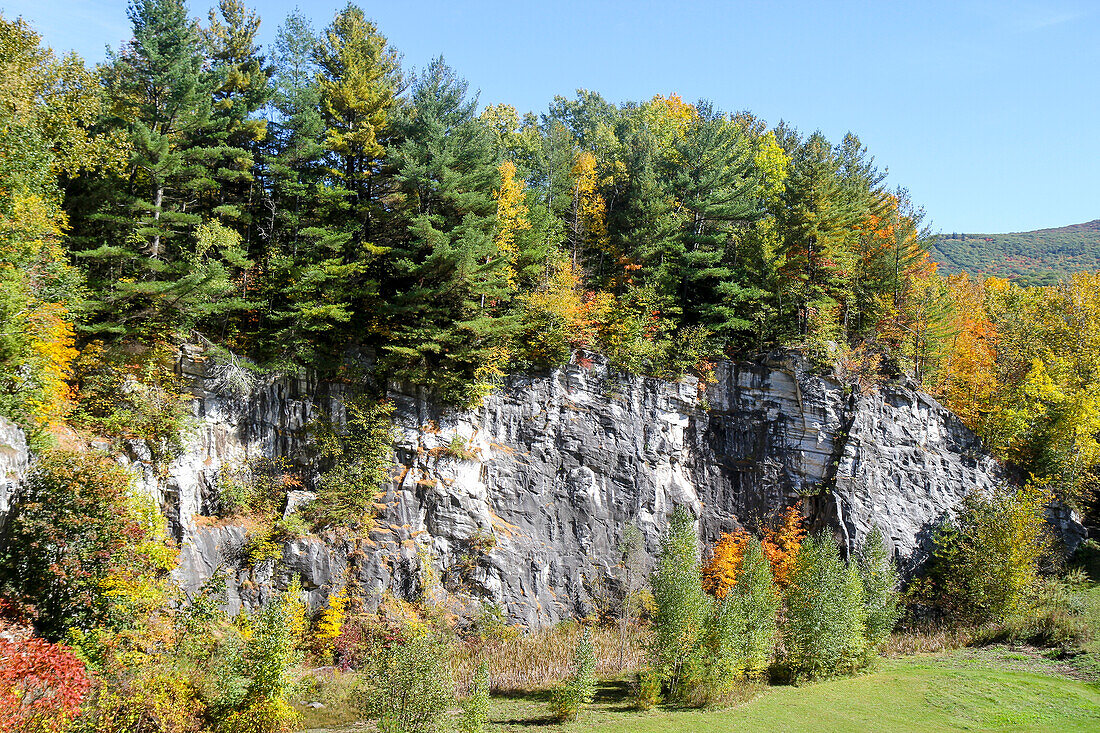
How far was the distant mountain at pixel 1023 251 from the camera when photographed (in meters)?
99.6

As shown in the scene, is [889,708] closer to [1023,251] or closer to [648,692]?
[648,692]

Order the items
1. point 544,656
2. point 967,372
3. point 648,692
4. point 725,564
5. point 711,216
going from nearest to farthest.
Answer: point 648,692
point 544,656
point 725,564
point 711,216
point 967,372

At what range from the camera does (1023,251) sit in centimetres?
10931

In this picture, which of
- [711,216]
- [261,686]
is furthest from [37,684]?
[711,216]

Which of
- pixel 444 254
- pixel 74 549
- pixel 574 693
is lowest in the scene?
pixel 574 693

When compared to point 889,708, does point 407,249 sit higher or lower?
higher

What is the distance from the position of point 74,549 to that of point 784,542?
26.1m

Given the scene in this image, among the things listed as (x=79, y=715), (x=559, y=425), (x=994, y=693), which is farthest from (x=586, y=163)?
(x=79, y=715)

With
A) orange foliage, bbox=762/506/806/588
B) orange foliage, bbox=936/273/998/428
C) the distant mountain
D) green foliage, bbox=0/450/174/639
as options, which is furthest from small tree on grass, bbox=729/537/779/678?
the distant mountain

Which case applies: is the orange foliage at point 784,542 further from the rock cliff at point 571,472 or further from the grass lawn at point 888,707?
the grass lawn at point 888,707

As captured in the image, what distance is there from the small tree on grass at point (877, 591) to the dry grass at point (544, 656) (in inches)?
343

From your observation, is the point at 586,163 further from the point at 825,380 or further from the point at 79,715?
the point at 79,715

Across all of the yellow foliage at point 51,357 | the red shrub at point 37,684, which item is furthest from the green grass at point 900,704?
the yellow foliage at point 51,357

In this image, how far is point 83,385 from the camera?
19.3 metres
